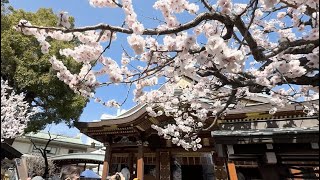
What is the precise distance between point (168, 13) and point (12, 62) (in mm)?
8623

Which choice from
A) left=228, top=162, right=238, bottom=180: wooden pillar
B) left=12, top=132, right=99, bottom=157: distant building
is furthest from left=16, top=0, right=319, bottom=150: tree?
left=12, top=132, right=99, bottom=157: distant building

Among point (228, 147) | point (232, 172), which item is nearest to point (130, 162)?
point (232, 172)

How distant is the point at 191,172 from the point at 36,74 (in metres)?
7.88

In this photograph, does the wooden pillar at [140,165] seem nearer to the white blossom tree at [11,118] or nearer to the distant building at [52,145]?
the white blossom tree at [11,118]

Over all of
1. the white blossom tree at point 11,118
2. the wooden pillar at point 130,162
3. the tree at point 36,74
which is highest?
the tree at point 36,74

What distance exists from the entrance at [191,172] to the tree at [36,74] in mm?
5788

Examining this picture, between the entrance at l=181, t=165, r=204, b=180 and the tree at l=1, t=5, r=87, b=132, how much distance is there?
5.79 m

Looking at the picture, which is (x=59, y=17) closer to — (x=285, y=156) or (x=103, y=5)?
(x=103, y=5)

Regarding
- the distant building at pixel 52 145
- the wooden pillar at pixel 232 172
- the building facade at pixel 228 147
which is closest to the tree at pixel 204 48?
the building facade at pixel 228 147

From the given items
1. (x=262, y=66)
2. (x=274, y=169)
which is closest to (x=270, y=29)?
(x=262, y=66)

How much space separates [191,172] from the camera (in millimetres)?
10539

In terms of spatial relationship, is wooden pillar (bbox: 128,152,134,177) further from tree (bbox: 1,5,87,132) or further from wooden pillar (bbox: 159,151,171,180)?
tree (bbox: 1,5,87,132)

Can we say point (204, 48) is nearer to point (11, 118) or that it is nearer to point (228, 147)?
point (228, 147)

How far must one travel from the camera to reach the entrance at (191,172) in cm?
1035
